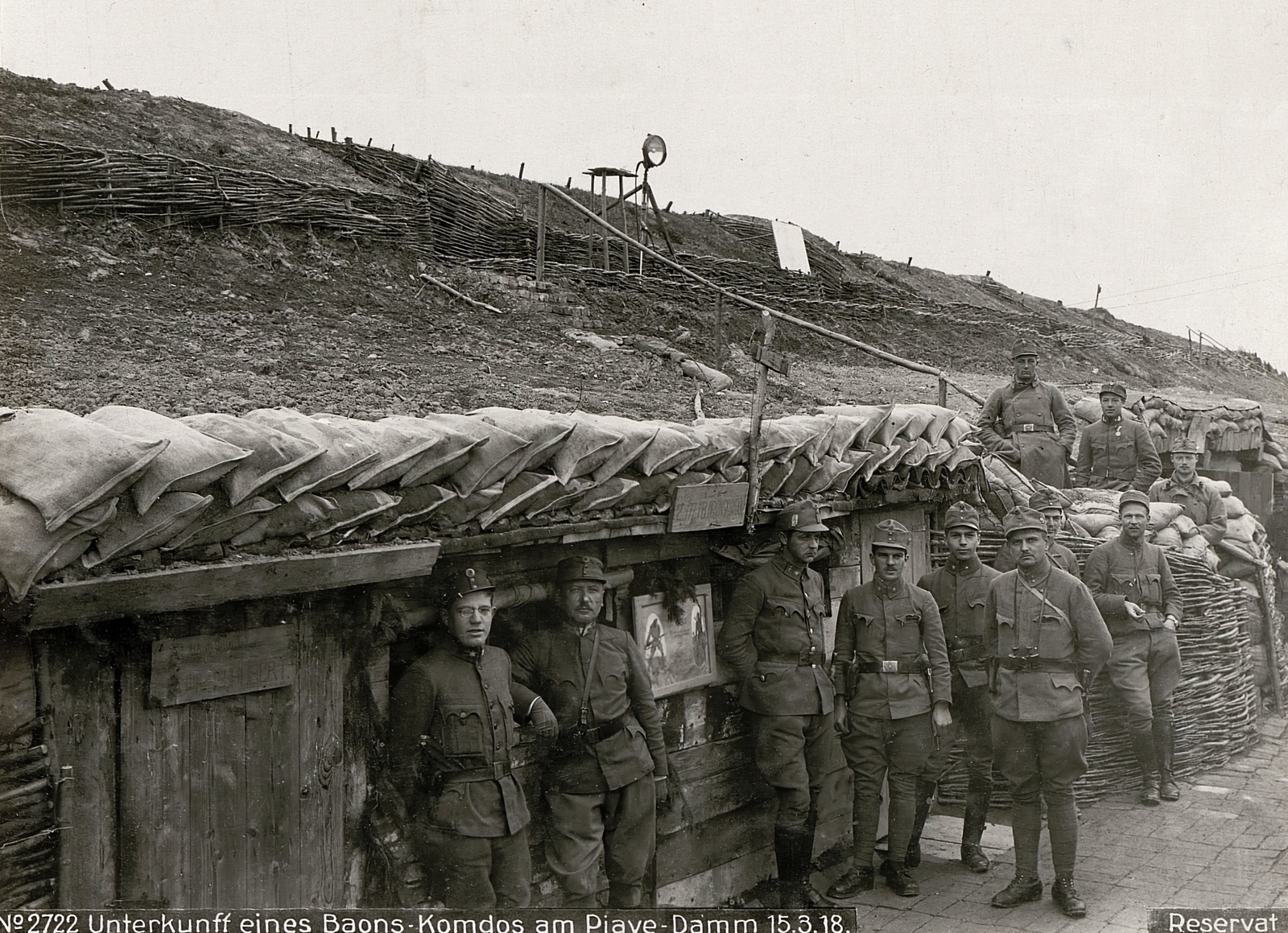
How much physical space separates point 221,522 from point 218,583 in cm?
20

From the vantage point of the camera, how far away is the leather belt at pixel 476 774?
4398 millimetres

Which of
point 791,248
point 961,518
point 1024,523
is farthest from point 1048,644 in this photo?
point 791,248

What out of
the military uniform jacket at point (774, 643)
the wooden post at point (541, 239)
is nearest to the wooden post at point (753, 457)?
the military uniform jacket at point (774, 643)

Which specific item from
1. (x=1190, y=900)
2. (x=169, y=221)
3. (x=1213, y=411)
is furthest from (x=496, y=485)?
(x=1213, y=411)

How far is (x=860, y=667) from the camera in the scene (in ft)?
20.8

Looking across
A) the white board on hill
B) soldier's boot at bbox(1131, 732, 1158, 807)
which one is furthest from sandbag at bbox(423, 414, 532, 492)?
the white board on hill

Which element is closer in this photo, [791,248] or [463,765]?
[463,765]

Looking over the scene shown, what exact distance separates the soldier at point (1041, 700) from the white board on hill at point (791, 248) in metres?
25.5

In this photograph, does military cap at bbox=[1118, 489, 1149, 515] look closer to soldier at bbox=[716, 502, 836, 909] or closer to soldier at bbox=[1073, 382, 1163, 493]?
soldier at bbox=[1073, 382, 1163, 493]

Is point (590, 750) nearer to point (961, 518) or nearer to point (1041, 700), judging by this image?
point (1041, 700)

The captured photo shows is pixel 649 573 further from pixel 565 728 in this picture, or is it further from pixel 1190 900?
pixel 1190 900

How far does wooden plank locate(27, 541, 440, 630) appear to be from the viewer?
10.5 ft

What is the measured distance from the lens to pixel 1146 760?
7.99 m

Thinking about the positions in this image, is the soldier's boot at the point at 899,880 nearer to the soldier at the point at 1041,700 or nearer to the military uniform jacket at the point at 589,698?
the soldier at the point at 1041,700
